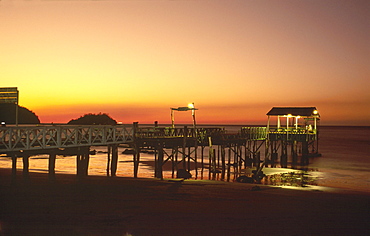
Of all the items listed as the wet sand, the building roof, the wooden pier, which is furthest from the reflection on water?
the building roof

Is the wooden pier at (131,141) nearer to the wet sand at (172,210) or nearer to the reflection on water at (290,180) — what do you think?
the reflection on water at (290,180)

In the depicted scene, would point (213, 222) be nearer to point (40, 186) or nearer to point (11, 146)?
point (40, 186)

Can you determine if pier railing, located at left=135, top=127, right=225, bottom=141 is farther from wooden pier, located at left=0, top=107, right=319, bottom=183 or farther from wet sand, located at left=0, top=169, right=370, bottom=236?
wet sand, located at left=0, top=169, right=370, bottom=236

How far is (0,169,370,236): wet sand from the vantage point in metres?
12.5

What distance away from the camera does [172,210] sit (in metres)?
15.0

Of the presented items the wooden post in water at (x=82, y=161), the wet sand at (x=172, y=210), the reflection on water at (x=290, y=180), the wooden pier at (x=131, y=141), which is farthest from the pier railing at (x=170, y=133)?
the wet sand at (x=172, y=210)

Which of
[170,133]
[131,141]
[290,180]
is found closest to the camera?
[131,141]

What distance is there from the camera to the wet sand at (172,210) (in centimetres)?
1245

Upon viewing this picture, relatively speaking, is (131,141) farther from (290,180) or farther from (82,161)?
(290,180)

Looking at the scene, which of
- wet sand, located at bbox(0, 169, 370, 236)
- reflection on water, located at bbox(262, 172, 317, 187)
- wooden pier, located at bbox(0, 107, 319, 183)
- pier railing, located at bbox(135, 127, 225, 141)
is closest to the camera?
wet sand, located at bbox(0, 169, 370, 236)

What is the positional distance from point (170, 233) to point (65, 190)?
8783 mm

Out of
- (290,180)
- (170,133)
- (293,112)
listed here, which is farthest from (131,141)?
(293,112)

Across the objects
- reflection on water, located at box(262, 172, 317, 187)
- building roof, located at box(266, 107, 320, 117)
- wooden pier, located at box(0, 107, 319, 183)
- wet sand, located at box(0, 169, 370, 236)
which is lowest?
reflection on water, located at box(262, 172, 317, 187)

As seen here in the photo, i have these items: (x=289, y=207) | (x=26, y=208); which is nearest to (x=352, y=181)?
(x=289, y=207)
